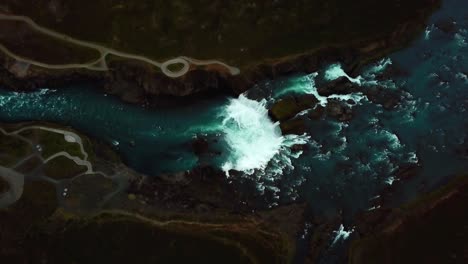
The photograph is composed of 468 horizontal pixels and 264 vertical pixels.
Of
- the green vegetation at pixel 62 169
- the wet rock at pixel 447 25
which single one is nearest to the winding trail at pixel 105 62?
the green vegetation at pixel 62 169

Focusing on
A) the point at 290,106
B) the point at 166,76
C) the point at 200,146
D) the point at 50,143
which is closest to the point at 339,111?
the point at 290,106

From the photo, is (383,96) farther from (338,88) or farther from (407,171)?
(407,171)

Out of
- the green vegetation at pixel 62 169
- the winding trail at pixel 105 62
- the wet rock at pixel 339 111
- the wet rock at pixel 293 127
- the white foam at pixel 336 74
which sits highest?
the winding trail at pixel 105 62

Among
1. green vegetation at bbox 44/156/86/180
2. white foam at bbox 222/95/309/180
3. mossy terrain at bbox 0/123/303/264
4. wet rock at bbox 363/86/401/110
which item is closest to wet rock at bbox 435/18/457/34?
wet rock at bbox 363/86/401/110

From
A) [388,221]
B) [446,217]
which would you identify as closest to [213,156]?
[388,221]

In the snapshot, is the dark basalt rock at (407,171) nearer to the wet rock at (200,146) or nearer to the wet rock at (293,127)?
the wet rock at (293,127)

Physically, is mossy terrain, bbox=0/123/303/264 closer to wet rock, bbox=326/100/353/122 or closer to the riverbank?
wet rock, bbox=326/100/353/122
